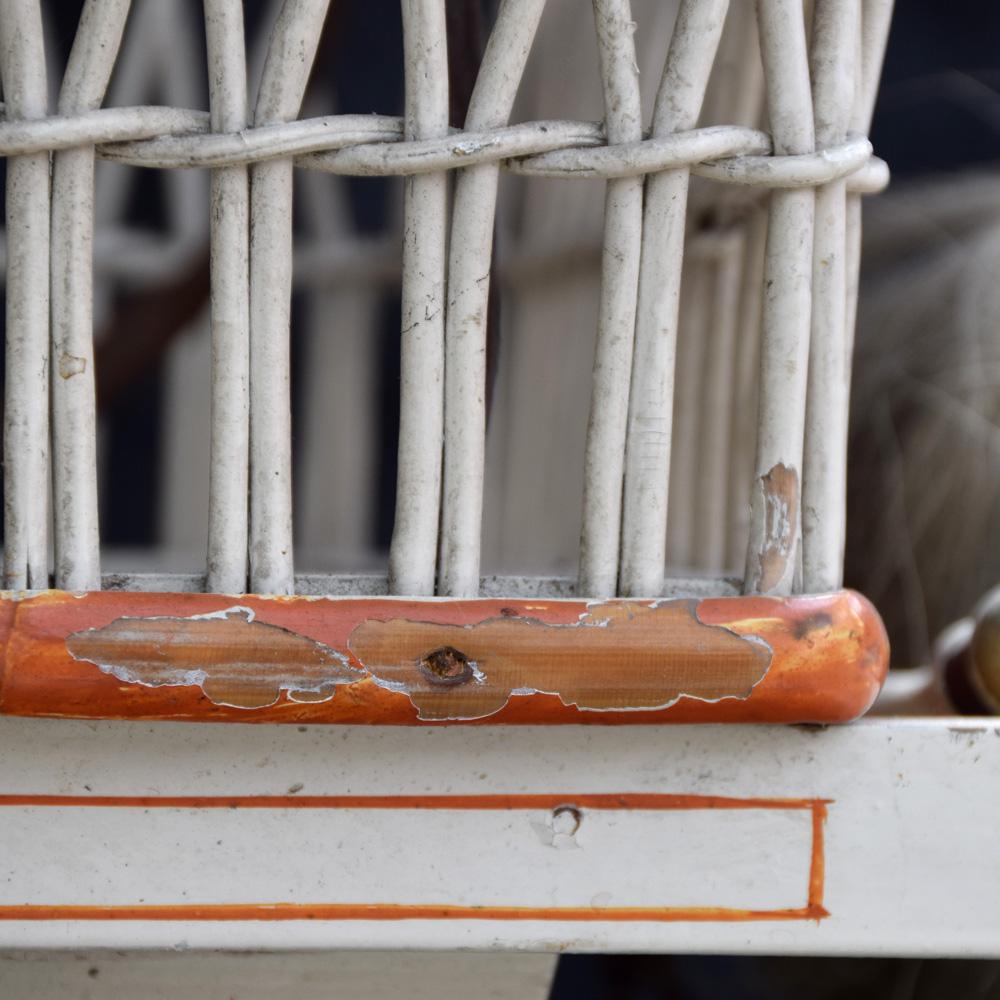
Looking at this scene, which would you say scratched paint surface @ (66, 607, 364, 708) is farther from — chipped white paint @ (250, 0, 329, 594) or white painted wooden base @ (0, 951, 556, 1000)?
white painted wooden base @ (0, 951, 556, 1000)

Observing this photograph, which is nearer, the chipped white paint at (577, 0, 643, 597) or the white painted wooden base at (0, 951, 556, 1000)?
the chipped white paint at (577, 0, 643, 597)

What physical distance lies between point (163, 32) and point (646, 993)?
141 cm

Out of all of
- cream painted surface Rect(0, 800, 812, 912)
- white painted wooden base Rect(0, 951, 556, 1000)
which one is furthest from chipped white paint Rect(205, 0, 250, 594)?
white painted wooden base Rect(0, 951, 556, 1000)

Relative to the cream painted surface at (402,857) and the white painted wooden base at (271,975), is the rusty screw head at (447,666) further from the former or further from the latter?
the white painted wooden base at (271,975)

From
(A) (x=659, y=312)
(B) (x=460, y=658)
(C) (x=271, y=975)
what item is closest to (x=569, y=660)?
(B) (x=460, y=658)

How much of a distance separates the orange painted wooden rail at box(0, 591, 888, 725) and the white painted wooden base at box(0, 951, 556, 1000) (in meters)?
0.18

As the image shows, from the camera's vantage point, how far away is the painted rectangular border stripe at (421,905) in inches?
18.5

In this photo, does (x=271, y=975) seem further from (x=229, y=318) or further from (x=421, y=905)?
(x=229, y=318)

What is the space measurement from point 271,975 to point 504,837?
0.56 feet

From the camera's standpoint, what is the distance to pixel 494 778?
0.48 m

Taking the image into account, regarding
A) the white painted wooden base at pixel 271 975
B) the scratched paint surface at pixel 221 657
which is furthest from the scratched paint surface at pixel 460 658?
the white painted wooden base at pixel 271 975

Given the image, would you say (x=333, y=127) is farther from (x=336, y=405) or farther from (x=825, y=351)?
(x=336, y=405)

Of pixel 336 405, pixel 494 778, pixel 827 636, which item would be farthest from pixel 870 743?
pixel 336 405

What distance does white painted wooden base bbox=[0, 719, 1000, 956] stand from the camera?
47cm
